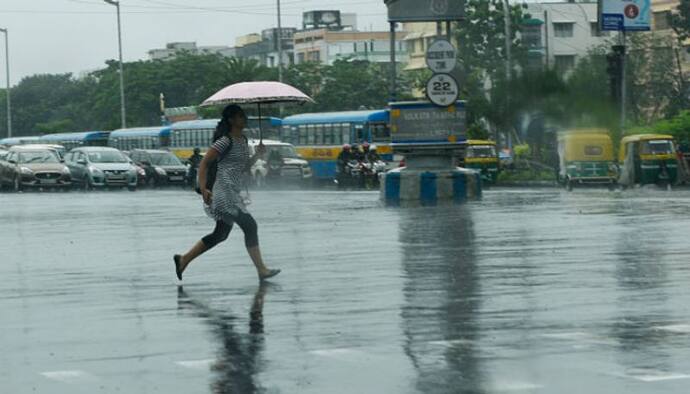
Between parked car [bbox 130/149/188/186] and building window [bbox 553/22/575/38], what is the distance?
207 feet

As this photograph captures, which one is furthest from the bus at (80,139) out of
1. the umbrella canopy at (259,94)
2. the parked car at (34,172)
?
the umbrella canopy at (259,94)

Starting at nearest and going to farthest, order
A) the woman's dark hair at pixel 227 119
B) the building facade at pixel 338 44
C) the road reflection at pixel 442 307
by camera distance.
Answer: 1. the road reflection at pixel 442 307
2. the woman's dark hair at pixel 227 119
3. the building facade at pixel 338 44

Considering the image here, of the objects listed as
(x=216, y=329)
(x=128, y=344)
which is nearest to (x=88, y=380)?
(x=128, y=344)

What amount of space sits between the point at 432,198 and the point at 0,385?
82.9 ft

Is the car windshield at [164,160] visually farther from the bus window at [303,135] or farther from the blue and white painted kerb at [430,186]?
the blue and white painted kerb at [430,186]

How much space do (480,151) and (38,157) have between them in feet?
49.0

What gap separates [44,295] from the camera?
51.1 feet

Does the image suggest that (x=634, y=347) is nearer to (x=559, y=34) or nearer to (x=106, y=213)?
(x=106, y=213)

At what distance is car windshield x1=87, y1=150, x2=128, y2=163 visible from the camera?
6044cm

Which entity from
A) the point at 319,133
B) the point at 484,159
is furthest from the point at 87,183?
the point at 484,159

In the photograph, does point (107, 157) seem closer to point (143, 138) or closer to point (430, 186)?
point (143, 138)

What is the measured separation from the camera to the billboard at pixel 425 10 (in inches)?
1378

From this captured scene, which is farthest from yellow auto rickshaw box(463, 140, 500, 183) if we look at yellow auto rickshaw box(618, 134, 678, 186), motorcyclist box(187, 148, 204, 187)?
A: motorcyclist box(187, 148, 204, 187)

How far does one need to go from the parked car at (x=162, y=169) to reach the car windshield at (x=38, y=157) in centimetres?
482
